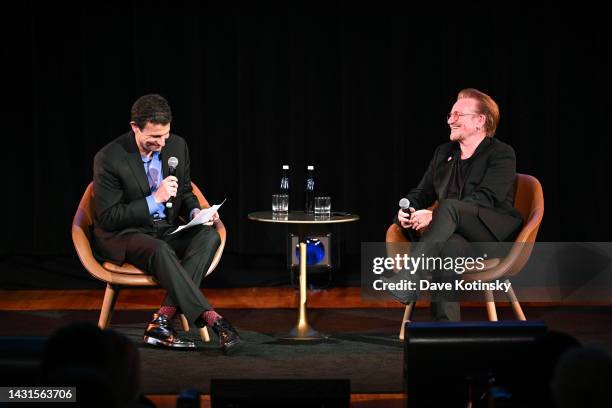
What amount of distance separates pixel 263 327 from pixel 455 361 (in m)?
2.43

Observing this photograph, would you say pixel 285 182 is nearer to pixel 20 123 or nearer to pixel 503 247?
pixel 503 247

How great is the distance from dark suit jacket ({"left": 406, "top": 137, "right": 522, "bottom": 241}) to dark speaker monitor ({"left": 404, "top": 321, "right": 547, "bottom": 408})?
1.86 m

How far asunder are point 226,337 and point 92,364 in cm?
249

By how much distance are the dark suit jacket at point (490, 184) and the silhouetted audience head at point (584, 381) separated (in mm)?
2914

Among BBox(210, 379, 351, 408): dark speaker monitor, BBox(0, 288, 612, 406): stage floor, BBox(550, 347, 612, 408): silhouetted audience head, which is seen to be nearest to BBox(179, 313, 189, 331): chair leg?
BBox(0, 288, 612, 406): stage floor

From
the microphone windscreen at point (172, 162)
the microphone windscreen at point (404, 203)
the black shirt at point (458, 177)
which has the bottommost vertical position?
the microphone windscreen at point (404, 203)

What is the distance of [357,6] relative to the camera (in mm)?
6328

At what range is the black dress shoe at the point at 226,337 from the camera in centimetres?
439

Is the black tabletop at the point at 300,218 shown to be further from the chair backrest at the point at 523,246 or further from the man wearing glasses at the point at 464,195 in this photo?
the chair backrest at the point at 523,246

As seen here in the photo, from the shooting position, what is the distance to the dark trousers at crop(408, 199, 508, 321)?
4.48 meters

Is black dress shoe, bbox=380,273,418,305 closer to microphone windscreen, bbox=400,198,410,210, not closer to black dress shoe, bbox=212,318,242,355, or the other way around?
microphone windscreen, bbox=400,198,410,210

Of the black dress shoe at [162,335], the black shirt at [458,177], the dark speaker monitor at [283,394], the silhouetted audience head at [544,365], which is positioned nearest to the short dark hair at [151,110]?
the black dress shoe at [162,335]

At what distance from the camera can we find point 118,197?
4629 mm

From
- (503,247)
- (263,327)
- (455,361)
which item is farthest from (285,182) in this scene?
(455,361)
